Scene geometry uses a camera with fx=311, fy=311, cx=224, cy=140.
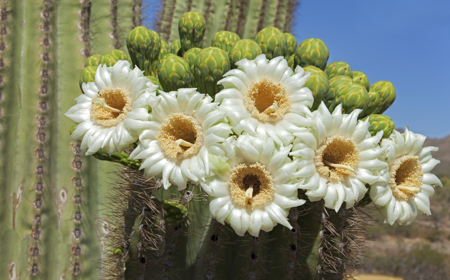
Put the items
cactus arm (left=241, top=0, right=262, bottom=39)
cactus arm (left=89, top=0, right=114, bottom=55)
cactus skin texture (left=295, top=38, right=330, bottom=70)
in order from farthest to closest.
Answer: cactus arm (left=241, top=0, right=262, bottom=39), cactus arm (left=89, top=0, right=114, bottom=55), cactus skin texture (left=295, top=38, right=330, bottom=70)

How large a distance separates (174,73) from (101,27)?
1258 millimetres

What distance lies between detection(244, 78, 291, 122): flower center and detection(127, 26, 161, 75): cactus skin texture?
0.47m

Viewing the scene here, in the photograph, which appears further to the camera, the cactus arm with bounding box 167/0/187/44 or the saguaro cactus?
the cactus arm with bounding box 167/0/187/44

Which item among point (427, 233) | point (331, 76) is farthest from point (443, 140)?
point (331, 76)

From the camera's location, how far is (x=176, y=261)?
1.02 metres

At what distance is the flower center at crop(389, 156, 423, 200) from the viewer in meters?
0.81

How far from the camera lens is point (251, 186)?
72 cm

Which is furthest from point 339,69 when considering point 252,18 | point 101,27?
point 252,18

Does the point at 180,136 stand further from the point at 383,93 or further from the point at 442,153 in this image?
the point at 442,153

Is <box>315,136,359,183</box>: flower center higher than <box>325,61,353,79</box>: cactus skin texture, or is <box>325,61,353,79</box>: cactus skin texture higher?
<box>325,61,353,79</box>: cactus skin texture

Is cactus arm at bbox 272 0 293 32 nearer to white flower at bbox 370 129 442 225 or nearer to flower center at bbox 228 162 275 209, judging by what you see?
white flower at bbox 370 129 442 225

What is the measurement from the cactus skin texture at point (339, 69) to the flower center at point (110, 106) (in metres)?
0.66

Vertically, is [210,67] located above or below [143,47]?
below

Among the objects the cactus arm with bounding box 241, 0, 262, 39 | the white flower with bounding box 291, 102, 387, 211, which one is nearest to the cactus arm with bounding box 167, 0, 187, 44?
the cactus arm with bounding box 241, 0, 262, 39
